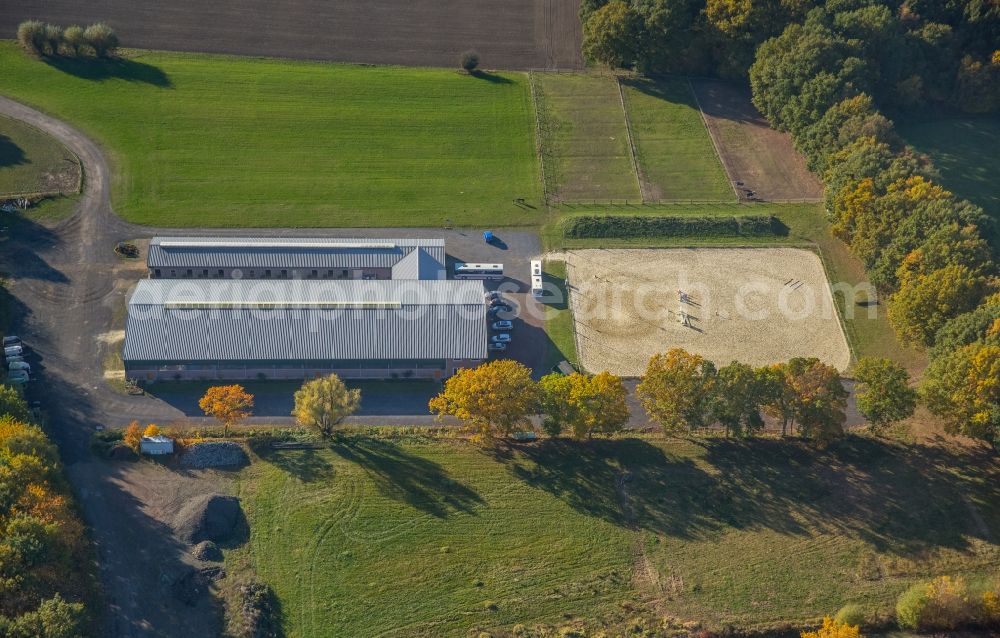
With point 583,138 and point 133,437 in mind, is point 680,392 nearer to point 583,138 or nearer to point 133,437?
point 133,437

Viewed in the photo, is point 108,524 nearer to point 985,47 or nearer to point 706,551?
point 706,551

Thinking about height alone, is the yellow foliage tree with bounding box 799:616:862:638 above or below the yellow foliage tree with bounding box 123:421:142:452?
below

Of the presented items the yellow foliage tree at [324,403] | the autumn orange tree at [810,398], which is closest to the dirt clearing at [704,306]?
Answer: the autumn orange tree at [810,398]

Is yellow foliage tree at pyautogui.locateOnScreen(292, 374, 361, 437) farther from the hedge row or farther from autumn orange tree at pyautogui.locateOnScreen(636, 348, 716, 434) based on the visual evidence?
the hedge row

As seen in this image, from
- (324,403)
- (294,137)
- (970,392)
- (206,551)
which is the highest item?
(294,137)

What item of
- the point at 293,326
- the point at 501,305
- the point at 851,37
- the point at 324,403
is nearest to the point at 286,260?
the point at 293,326

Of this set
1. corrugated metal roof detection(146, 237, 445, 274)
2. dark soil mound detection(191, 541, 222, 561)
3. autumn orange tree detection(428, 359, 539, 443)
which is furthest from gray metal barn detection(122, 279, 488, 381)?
dark soil mound detection(191, 541, 222, 561)
